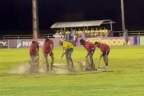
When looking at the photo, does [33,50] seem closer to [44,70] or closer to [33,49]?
[33,49]

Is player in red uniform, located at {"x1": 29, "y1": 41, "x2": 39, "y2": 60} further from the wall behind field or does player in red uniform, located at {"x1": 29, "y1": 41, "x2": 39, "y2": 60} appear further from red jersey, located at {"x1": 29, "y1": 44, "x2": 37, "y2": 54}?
the wall behind field

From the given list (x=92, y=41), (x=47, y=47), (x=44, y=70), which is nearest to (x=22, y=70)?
(x=44, y=70)

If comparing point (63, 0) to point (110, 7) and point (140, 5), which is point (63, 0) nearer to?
point (110, 7)

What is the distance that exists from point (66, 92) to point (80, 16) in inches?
2226

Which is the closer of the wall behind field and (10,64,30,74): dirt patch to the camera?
(10,64,30,74): dirt patch

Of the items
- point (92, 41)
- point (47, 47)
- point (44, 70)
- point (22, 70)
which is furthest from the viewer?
point (92, 41)

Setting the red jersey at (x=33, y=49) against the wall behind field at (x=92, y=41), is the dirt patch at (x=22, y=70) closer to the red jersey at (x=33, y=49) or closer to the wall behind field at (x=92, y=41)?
the red jersey at (x=33, y=49)

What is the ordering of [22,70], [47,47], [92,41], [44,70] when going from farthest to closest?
[92,41]
[22,70]
[44,70]
[47,47]

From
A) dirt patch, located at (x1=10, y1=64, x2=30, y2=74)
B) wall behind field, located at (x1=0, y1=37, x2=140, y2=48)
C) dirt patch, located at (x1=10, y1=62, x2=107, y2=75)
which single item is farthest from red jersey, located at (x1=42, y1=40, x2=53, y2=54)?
wall behind field, located at (x1=0, y1=37, x2=140, y2=48)

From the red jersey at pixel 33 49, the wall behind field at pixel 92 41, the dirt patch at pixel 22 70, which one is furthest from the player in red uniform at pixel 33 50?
the wall behind field at pixel 92 41

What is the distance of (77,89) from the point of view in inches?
504

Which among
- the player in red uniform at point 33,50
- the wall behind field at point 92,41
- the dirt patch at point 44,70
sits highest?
the wall behind field at point 92,41

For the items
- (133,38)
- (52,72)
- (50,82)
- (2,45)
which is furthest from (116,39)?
(50,82)

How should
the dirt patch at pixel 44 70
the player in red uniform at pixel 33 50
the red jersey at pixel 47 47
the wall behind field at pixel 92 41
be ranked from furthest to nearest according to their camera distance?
the wall behind field at pixel 92 41, the player in red uniform at pixel 33 50, the red jersey at pixel 47 47, the dirt patch at pixel 44 70
